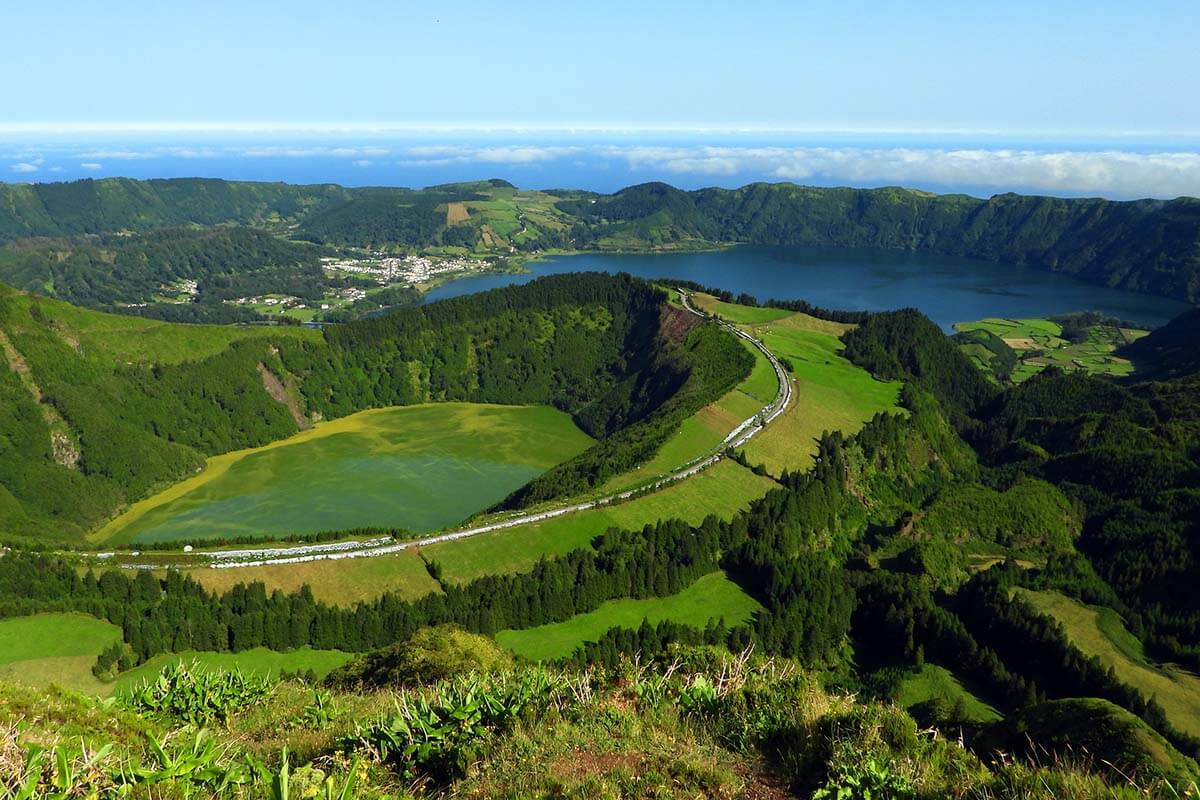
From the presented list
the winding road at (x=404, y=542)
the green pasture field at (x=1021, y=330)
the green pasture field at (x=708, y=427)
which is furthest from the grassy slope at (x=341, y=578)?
the green pasture field at (x=1021, y=330)

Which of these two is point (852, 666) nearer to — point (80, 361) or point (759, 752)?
point (759, 752)

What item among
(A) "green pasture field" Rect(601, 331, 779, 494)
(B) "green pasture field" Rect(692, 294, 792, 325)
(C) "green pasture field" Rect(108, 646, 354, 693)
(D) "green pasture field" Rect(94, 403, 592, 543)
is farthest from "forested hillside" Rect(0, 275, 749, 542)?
(C) "green pasture field" Rect(108, 646, 354, 693)

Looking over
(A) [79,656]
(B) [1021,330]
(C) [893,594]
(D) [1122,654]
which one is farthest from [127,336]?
(B) [1021,330]

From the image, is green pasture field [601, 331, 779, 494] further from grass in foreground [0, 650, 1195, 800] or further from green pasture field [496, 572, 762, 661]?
grass in foreground [0, 650, 1195, 800]

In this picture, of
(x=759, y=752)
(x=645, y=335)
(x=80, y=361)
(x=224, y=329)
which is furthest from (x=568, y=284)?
(x=759, y=752)

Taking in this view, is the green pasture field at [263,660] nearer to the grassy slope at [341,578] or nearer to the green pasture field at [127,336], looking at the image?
the grassy slope at [341,578]
